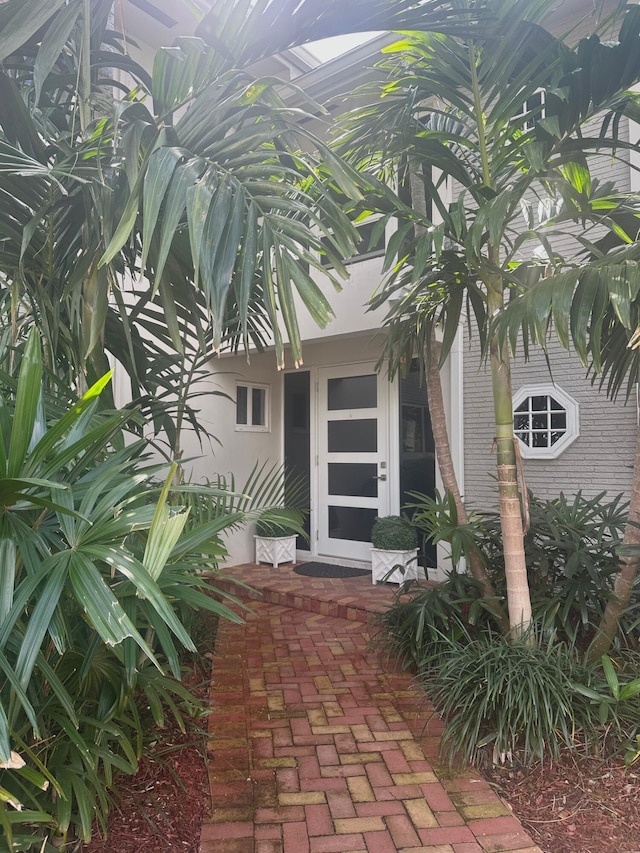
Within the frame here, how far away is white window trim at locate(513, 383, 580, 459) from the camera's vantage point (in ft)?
14.4

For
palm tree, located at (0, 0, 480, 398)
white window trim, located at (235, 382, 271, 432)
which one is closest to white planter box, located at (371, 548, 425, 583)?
white window trim, located at (235, 382, 271, 432)

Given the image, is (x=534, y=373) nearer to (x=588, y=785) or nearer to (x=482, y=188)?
(x=482, y=188)

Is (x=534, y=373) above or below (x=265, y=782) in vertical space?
above

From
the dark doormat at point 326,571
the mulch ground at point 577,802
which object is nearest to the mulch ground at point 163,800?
the mulch ground at point 577,802

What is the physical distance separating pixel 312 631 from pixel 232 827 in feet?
7.29

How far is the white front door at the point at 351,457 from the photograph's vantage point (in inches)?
232

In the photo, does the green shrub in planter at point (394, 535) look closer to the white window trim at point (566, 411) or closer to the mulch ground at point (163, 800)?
the white window trim at point (566, 411)

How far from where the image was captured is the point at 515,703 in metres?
2.40

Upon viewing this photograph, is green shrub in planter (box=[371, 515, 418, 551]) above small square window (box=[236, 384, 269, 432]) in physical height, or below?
below

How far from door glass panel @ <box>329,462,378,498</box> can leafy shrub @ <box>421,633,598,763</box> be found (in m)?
3.25

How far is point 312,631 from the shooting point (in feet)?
14.0

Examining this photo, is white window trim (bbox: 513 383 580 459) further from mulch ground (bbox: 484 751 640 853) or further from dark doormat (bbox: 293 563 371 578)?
mulch ground (bbox: 484 751 640 853)

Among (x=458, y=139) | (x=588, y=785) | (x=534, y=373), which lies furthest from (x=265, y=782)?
(x=534, y=373)

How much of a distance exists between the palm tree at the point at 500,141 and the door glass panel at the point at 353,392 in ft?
8.35
